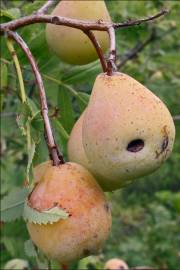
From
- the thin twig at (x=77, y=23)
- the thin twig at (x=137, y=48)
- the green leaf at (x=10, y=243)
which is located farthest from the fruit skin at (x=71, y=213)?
the thin twig at (x=137, y=48)

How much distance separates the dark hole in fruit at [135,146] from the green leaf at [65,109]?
571 millimetres

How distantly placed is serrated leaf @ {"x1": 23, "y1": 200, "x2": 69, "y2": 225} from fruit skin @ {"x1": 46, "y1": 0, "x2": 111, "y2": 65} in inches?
20.6

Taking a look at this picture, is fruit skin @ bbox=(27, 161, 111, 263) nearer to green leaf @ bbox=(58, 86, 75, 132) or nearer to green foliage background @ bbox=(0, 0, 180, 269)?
green foliage background @ bbox=(0, 0, 180, 269)

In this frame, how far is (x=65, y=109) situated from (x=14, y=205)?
16.4 inches

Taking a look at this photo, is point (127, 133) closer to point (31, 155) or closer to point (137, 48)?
point (31, 155)

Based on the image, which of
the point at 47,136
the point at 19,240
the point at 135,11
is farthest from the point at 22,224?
the point at 47,136

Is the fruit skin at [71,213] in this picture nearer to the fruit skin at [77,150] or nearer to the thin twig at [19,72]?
the fruit skin at [77,150]

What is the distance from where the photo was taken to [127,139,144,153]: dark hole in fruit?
3.51 feet

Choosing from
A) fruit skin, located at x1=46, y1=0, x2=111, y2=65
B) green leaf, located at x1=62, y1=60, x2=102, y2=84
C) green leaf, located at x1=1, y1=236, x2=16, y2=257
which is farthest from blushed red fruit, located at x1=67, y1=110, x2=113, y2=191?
green leaf, located at x1=1, y1=236, x2=16, y2=257

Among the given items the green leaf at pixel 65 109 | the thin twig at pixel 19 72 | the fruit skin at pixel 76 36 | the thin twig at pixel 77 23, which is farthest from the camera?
the green leaf at pixel 65 109

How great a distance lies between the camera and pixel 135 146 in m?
1.07

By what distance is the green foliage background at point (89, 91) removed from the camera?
1835 mm

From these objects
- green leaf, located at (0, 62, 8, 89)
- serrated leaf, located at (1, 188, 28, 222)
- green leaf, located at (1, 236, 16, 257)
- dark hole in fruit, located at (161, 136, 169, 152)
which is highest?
dark hole in fruit, located at (161, 136, 169, 152)

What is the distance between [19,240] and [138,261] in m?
2.93
